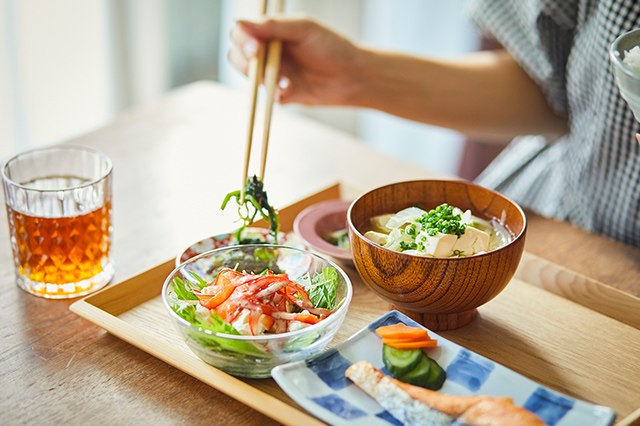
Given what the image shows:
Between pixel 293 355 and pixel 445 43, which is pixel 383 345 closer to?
pixel 293 355

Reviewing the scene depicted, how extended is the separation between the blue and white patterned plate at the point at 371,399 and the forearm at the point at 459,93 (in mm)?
1032

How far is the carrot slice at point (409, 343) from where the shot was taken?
2.77 feet

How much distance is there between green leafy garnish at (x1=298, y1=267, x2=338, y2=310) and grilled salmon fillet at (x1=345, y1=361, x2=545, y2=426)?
5.6 inches

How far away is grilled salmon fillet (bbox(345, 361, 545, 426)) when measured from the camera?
736 mm

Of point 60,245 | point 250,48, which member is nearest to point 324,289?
point 60,245

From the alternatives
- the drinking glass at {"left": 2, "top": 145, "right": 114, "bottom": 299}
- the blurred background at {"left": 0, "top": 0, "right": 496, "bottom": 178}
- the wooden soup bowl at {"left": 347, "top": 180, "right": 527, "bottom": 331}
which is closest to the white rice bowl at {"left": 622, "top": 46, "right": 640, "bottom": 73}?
the wooden soup bowl at {"left": 347, "top": 180, "right": 527, "bottom": 331}

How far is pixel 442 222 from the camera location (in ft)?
2.99

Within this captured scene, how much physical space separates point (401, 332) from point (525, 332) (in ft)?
0.84

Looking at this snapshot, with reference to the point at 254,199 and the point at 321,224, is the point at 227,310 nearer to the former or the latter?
the point at 254,199

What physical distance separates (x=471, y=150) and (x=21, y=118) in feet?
6.73

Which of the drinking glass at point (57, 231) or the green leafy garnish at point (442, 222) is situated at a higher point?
the green leafy garnish at point (442, 222)

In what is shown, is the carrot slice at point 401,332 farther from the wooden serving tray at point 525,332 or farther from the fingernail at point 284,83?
the fingernail at point 284,83

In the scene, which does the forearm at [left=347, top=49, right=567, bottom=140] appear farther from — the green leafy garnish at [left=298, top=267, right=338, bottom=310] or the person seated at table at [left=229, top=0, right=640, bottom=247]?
the green leafy garnish at [left=298, top=267, right=338, bottom=310]

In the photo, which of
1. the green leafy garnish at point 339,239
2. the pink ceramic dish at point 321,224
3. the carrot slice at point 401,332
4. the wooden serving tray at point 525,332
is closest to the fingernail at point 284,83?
the pink ceramic dish at point 321,224
